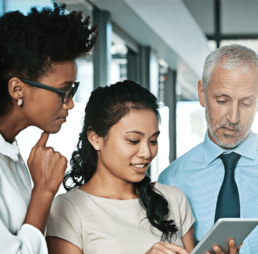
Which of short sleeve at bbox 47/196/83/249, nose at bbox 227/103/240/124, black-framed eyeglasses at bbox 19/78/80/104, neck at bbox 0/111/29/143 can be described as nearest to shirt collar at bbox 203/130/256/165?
nose at bbox 227/103/240/124

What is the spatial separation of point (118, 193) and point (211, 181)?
1.68ft

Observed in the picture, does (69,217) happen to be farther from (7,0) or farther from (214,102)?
(7,0)

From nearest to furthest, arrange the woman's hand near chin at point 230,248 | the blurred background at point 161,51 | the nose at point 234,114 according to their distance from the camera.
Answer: the woman's hand near chin at point 230,248 → the nose at point 234,114 → the blurred background at point 161,51

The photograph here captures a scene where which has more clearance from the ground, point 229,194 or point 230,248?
point 229,194

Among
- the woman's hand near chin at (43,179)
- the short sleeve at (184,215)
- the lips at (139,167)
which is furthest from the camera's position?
the short sleeve at (184,215)

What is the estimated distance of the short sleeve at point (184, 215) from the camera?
203 centimetres

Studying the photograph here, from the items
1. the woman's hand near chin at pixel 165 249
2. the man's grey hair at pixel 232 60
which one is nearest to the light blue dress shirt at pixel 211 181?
the man's grey hair at pixel 232 60

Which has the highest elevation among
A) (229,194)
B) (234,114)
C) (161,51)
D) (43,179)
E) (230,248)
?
(161,51)

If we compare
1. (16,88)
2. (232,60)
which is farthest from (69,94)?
(232,60)

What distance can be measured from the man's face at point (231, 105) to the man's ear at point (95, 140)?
1.79 ft

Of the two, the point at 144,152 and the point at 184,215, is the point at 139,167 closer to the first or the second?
the point at 144,152

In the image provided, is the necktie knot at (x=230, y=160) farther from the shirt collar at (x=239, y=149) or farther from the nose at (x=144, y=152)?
the nose at (x=144, y=152)

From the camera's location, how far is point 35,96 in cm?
155

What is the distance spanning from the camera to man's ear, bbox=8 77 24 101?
1.52 m
